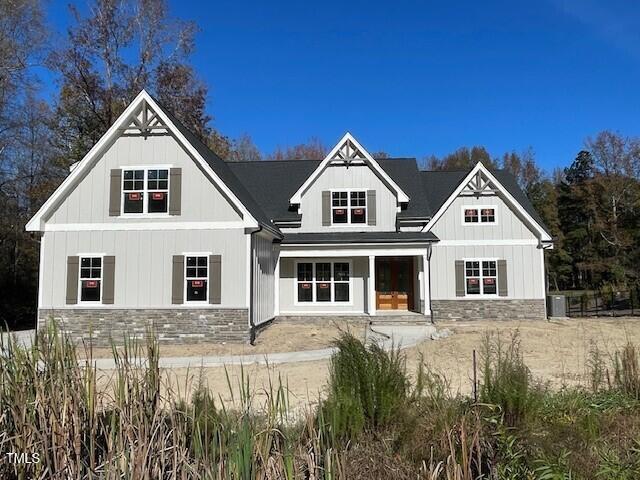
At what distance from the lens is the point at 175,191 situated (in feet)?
51.5

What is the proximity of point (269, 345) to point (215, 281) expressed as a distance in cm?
258

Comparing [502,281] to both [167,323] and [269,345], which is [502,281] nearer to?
[269,345]

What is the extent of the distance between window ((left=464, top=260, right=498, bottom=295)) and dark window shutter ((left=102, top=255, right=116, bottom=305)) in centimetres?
1307

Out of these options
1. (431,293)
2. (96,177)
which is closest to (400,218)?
(431,293)

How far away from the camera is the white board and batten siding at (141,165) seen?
51.2 feet

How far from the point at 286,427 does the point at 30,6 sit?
26.9 meters

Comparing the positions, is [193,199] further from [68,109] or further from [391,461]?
[68,109]

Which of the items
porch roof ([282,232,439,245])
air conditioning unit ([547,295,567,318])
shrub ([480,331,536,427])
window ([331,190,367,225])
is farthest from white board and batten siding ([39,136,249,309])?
air conditioning unit ([547,295,567,318])

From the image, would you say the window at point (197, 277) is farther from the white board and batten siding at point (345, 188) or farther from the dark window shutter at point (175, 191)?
the white board and batten siding at point (345, 188)

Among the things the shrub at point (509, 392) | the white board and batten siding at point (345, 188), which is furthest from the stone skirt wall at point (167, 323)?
the shrub at point (509, 392)

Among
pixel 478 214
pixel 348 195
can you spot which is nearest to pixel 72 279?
pixel 348 195

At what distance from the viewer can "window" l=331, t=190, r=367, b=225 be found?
20.7 meters

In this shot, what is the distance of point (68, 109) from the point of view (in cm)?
3045

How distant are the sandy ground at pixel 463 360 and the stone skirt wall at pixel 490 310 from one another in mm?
760
